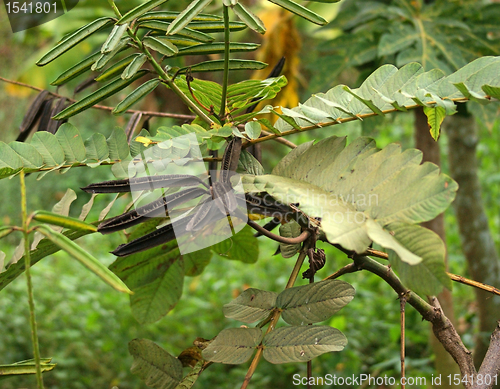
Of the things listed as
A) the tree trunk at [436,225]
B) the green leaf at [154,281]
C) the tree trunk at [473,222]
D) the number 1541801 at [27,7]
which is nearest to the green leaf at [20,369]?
the green leaf at [154,281]

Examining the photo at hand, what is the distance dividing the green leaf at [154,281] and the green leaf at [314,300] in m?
0.21

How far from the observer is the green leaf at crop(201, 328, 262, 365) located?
13.5 inches

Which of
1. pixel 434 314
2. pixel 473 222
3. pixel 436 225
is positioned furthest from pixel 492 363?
pixel 473 222

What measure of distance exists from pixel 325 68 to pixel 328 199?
687 mm

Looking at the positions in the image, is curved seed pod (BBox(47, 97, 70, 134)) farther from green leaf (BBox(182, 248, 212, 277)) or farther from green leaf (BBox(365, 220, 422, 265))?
green leaf (BBox(365, 220, 422, 265))

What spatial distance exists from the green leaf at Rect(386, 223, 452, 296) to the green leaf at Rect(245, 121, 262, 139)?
136 mm

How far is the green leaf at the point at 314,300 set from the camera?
354mm

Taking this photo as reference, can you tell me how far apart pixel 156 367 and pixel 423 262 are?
268 millimetres

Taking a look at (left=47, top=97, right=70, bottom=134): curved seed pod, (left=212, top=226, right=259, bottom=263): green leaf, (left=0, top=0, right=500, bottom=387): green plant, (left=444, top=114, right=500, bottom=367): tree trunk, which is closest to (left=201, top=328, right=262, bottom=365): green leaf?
(left=0, top=0, right=500, bottom=387): green plant

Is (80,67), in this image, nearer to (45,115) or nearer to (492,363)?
(45,115)

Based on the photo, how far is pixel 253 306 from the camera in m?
0.38

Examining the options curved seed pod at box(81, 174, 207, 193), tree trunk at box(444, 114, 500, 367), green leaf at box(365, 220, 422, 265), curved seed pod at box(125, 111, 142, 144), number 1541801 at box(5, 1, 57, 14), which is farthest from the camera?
tree trunk at box(444, 114, 500, 367)

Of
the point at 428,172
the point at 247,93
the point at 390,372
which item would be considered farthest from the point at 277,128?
the point at 390,372

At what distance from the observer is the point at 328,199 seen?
12.1 inches
